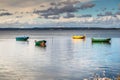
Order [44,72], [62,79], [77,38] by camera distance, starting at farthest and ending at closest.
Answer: [77,38], [44,72], [62,79]

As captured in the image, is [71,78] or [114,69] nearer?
[71,78]

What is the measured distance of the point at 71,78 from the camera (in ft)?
151

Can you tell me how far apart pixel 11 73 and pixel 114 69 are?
1535cm

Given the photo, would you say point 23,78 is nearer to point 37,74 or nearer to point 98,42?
point 37,74

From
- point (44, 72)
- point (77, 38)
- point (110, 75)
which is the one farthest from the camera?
point (77, 38)

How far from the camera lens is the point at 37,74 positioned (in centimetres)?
5066

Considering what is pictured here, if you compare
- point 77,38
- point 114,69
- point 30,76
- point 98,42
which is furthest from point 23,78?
point 77,38

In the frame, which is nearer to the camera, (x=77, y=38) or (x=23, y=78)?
(x=23, y=78)

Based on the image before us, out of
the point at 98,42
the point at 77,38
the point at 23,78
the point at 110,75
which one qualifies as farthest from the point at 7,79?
the point at 77,38

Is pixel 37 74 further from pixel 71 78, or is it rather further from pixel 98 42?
pixel 98 42

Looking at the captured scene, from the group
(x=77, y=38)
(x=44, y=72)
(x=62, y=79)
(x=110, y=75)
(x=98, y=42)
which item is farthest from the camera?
(x=77, y=38)

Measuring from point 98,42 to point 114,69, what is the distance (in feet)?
285

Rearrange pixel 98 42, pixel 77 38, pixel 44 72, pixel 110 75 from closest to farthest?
pixel 110 75, pixel 44 72, pixel 98 42, pixel 77 38

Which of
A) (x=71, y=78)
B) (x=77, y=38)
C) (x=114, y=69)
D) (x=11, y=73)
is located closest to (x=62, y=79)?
(x=71, y=78)
